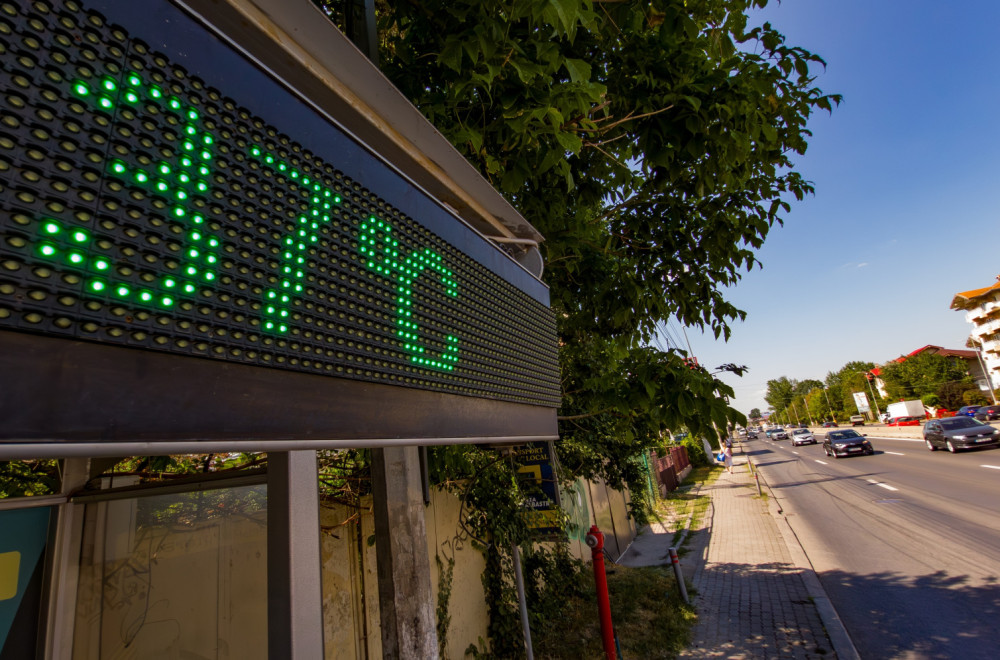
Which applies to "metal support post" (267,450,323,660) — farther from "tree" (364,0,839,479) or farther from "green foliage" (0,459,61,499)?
"green foliage" (0,459,61,499)

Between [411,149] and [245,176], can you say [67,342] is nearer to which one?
Result: [245,176]

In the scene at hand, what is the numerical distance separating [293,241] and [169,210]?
10.5 inches

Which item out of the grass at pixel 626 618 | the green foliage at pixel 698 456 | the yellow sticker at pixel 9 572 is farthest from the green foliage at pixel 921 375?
the yellow sticker at pixel 9 572

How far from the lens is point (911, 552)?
8.94 meters

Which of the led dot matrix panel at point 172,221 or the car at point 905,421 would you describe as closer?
the led dot matrix panel at point 172,221

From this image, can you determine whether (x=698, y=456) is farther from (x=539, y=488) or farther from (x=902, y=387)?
(x=902, y=387)

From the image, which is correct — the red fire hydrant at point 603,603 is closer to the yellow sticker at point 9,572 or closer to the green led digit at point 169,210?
the yellow sticker at point 9,572

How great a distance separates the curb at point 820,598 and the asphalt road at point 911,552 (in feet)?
0.46

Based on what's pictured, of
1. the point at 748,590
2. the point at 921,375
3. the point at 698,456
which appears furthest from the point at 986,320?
the point at 748,590

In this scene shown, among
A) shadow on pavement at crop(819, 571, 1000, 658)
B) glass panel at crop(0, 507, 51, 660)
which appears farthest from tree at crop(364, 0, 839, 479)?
shadow on pavement at crop(819, 571, 1000, 658)

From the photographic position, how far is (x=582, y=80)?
7.28 feet

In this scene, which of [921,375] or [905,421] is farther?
[921,375]

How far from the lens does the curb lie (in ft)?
18.3

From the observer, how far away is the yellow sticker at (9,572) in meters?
2.33
